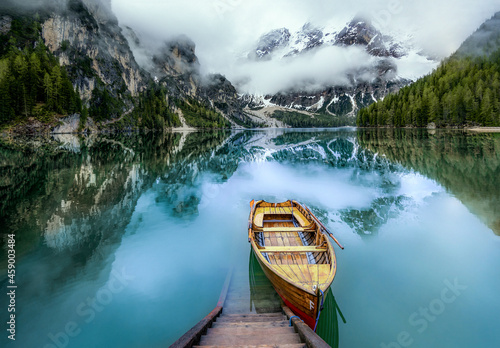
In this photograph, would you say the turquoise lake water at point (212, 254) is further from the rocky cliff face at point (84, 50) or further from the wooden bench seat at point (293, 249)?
the rocky cliff face at point (84, 50)

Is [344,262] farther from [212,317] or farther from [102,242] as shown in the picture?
[102,242]

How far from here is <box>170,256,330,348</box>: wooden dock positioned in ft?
18.9

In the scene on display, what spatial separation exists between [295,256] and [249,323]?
3447 mm

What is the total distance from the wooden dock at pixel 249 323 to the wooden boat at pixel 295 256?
58 cm

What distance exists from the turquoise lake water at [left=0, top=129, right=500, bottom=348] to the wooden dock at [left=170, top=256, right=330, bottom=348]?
96 cm

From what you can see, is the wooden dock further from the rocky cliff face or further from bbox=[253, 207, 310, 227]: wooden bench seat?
the rocky cliff face

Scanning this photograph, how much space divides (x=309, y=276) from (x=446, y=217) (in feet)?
48.2

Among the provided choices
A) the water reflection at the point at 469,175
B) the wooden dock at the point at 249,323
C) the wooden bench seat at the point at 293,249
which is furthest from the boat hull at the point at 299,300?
the water reflection at the point at 469,175

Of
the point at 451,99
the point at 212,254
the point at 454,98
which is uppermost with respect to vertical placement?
the point at 454,98

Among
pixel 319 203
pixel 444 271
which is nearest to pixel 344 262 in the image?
pixel 444 271

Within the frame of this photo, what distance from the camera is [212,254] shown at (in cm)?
1305

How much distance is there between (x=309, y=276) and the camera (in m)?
8.14

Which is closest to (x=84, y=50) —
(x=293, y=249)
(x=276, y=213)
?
(x=276, y=213)

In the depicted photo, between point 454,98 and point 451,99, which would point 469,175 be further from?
point 451,99
